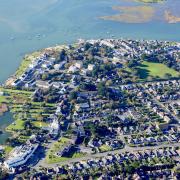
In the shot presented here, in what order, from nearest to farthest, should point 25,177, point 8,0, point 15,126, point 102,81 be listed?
1. point 25,177
2. point 15,126
3. point 102,81
4. point 8,0

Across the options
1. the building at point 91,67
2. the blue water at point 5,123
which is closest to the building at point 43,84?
the building at point 91,67

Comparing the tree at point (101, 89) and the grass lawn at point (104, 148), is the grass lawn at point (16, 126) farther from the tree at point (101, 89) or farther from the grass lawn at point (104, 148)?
the tree at point (101, 89)

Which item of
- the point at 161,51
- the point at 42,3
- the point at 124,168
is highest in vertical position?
the point at 42,3

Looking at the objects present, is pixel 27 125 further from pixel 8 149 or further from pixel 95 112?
pixel 95 112

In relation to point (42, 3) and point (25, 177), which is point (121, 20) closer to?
point (42, 3)

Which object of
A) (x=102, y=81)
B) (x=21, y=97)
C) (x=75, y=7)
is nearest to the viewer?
(x=21, y=97)

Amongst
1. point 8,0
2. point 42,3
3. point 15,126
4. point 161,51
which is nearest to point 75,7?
point 42,3

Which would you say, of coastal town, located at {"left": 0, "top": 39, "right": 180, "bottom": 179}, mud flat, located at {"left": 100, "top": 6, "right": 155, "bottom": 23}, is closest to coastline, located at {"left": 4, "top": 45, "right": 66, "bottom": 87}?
coastal town, located at {"left": 0, "top": 39, "right": 180, "bottom": 179}

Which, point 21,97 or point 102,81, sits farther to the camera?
point 102,81
